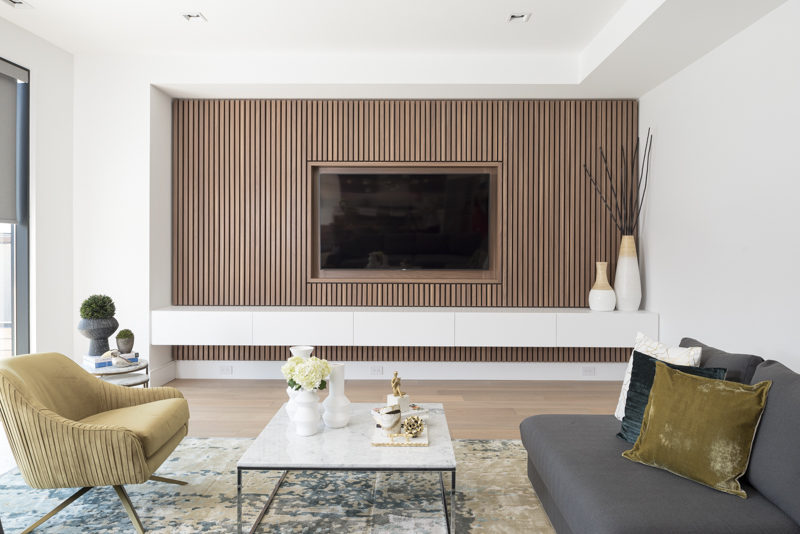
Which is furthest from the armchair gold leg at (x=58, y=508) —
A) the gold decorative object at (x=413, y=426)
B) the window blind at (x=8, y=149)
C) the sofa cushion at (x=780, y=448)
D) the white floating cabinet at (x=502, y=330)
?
the white floating cabinet at (x=502, y=330)

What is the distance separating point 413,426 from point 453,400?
1.91m

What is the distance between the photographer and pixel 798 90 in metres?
2.69

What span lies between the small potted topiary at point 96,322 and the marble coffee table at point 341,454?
58.2 inches

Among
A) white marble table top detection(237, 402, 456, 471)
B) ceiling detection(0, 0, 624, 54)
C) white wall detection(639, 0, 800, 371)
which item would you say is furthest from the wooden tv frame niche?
white marble table top detection(237, 402, 456, 471)

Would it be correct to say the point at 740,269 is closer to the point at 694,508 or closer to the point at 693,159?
the point at 693,159

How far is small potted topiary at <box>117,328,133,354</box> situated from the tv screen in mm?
1840

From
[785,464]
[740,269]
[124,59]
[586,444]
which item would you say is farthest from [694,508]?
[124,59]

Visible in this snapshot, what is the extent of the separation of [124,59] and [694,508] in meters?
4.76

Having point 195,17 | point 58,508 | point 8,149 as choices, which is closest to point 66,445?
point 58,508

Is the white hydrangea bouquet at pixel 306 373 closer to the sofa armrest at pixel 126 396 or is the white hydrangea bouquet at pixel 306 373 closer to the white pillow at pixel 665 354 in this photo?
the sofa armrest at pixel 126 396

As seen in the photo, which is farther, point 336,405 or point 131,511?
point 336,405

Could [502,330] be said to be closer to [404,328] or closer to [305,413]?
[404,328]

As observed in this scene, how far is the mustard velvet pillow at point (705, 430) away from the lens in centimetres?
184

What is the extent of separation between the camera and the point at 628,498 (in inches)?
67.9
